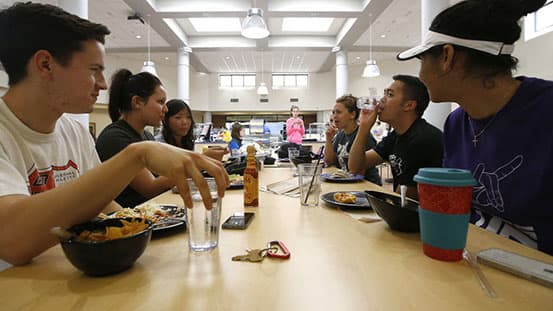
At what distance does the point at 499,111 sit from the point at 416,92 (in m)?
0.83

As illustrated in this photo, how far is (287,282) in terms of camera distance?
542mm

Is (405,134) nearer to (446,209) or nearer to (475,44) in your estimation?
(475,44)

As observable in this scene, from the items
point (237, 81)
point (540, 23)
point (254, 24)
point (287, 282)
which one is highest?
point (237, 81)

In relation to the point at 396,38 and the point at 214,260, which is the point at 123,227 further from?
the point at 396,38

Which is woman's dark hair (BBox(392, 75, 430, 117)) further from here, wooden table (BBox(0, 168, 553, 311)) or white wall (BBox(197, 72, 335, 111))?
white wall (BBox(197, 72, 335, 111))

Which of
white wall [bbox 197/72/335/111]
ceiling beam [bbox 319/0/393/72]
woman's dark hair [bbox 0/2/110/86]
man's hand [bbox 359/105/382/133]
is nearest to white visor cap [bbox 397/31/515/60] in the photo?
man's hand [bbox 359/105/382/133]

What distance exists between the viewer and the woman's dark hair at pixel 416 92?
5.97 feet

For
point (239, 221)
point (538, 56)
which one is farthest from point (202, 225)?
point (538, 56)

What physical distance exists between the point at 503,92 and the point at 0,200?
155 cm

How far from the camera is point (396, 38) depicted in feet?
24.1

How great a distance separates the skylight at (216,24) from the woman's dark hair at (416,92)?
5.18 m

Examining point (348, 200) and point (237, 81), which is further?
point (237, 81)

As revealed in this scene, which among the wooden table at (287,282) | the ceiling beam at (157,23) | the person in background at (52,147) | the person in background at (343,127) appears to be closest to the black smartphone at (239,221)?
the wooden table at (287,282)

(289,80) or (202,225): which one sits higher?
(289,80)
